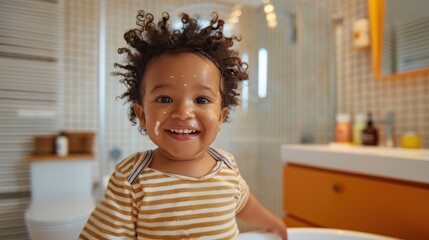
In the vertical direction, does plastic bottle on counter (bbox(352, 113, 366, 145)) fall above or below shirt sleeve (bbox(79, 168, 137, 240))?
above

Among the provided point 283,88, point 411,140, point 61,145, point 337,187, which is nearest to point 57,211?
point 61,145

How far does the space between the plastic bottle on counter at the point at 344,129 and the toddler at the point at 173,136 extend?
128 cm

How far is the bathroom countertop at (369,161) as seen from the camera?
965mm

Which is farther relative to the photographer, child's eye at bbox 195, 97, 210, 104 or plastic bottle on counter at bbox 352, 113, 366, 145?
plastic bottle on counter at bbox 352, 113, 366, 145

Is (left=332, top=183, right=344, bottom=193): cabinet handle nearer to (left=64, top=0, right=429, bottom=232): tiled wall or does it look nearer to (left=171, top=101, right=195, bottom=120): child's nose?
(left=64, top=0, right=429, bottom=232): tiled wall

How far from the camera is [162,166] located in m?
0.58

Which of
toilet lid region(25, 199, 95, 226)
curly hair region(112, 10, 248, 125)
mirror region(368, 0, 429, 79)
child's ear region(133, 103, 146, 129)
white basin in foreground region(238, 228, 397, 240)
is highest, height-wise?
mirror region(368, 0, 429, 79)

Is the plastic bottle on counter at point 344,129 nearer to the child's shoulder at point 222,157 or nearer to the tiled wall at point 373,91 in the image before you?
the tiled wall at point 373,91

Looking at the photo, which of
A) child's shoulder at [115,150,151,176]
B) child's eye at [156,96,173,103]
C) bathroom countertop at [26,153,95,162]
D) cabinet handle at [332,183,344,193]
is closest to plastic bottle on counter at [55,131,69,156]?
bathroom countertop at [26,153,95,162]

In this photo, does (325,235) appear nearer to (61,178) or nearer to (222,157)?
(222,157)

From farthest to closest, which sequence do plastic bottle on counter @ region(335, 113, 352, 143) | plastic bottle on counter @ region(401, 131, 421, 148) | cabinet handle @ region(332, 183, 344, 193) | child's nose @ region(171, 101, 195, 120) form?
plastic bottle on counter @ region(335, 113, 352, 143), plastic bottle on counter @ region(401, 131, 421, 148), cabinet handle @ region(332, 183, 344, 193), child's nose @ region(171, 101, 195, 120)

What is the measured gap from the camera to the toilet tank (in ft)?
3.62

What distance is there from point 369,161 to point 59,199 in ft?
4.28

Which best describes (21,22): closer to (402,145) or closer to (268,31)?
(268,31)
